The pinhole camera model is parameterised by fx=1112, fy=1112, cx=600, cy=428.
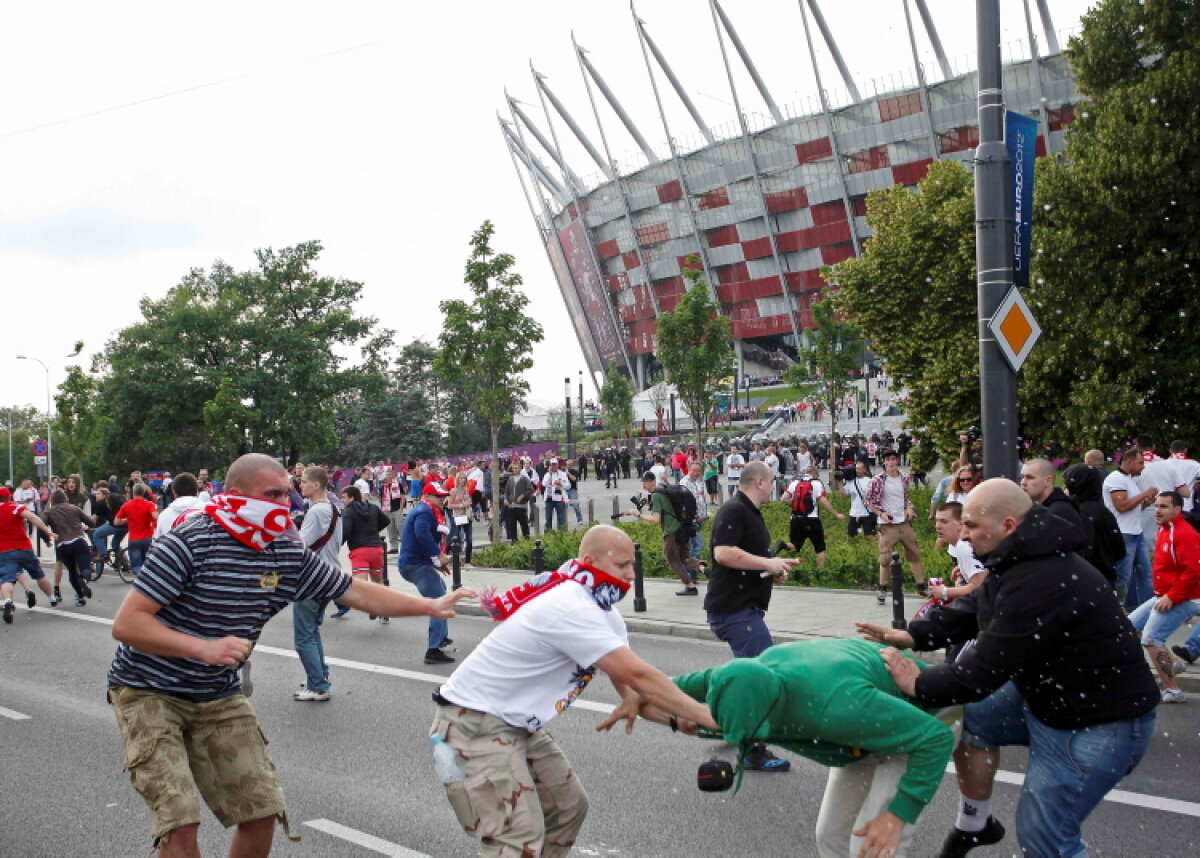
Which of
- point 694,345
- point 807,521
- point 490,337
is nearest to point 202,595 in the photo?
point 807,521

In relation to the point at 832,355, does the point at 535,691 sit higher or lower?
lower

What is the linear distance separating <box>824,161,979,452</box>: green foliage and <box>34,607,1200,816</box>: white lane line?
12.4 meters

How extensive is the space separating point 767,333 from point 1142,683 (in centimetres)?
8037

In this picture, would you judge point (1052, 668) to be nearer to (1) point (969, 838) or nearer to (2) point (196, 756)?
(1) point (969, 838)

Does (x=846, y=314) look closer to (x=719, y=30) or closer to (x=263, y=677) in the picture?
(x=263, y=677)

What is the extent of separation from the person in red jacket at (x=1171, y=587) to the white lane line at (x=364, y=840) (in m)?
5.63

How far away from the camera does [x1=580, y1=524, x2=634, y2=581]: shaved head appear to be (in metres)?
3.97

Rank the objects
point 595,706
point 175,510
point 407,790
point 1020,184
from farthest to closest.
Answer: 1. point 175,510
2. point 1020,184
3. point 595,706
4. point 407,790

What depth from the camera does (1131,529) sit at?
10.7 metres

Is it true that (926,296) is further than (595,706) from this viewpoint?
Yes

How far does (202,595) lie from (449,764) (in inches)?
45.1

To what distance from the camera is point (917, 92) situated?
6600 centimetres

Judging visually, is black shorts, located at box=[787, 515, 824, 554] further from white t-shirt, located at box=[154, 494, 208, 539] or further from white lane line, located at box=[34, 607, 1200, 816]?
white t-shirt, located at box=[154, 494, 208, 539]

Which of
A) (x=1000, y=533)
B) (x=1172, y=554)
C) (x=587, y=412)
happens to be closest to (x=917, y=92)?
(x=587, y=412)
